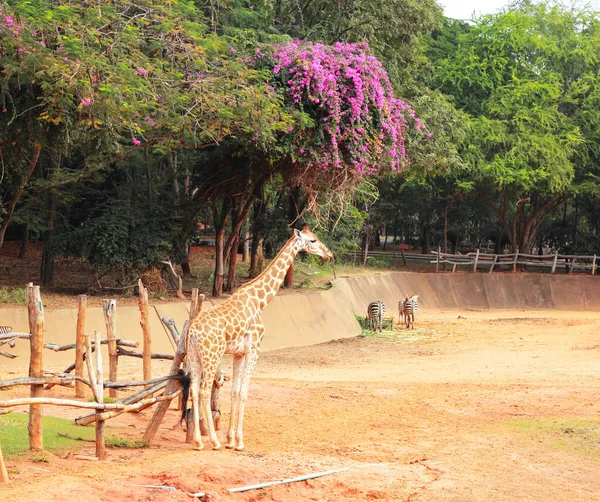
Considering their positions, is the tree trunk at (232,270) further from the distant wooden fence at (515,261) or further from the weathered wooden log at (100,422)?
the distant wooden fence at (515,261)

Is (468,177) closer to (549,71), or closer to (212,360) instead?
(549,71)

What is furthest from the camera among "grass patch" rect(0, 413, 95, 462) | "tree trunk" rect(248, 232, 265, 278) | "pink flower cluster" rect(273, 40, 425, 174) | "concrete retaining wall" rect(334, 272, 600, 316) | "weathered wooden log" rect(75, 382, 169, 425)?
"concrete retaining wall" rect(334, 272, 600, 316)

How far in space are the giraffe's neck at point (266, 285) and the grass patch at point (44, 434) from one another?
2444 millimetres

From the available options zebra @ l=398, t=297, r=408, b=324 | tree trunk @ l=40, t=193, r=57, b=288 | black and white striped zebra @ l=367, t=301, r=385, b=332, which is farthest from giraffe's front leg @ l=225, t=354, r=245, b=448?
zebra @ l=398, t=297, r=408, b=324

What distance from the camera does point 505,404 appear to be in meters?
14.2

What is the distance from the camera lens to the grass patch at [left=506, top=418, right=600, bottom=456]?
37.8ft

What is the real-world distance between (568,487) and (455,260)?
96.8 feet

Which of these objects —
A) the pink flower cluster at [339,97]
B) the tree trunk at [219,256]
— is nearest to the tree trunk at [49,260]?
the tree trunk at [219,256]

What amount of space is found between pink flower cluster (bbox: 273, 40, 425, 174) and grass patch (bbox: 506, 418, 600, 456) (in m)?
9.46

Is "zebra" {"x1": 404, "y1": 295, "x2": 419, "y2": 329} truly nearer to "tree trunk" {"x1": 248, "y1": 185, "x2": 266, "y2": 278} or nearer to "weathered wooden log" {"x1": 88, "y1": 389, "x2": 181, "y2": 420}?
"tree trunk" {"x1": 248, "y1": 185, "x2": 266, "y2": 278}

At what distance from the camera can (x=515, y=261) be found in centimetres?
3856

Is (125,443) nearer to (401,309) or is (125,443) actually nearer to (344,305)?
(344,305)

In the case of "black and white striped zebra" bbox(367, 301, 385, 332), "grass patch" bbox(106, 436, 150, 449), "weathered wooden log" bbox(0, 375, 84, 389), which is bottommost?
"grass patch" bbox(106, 436, 150, 449)

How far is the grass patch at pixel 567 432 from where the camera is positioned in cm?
1151
